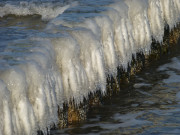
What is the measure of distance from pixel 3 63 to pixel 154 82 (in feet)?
10.3

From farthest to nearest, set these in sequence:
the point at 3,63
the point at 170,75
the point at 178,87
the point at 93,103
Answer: the point at 170,75
the point at 178,87
the point at 93,103
the point at 3,63

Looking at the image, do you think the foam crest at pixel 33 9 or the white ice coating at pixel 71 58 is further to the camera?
the foam crest at pixel 33 9

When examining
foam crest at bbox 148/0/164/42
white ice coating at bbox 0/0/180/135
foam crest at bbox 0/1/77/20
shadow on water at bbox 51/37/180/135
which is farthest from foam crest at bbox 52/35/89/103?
foam crest at bbox 0/1/77/20

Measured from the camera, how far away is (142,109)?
7301 mm

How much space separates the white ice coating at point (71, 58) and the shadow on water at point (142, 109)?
32cm

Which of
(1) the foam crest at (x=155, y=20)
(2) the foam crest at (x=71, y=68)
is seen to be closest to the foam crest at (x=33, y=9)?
(1) the foam crest at (x=155, y=20)

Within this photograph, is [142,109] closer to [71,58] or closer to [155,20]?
[71,58]

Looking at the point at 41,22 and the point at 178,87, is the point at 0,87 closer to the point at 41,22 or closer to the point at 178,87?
the point at 178,87

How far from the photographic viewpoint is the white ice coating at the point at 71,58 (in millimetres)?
5539

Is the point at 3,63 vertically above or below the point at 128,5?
below

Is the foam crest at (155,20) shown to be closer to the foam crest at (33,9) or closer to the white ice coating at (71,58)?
the white ice coating at (71,58)

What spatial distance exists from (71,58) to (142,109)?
1265mm

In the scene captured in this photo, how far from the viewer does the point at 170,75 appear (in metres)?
8.84

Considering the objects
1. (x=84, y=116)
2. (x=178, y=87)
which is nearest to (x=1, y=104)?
(x=84, y=116)
